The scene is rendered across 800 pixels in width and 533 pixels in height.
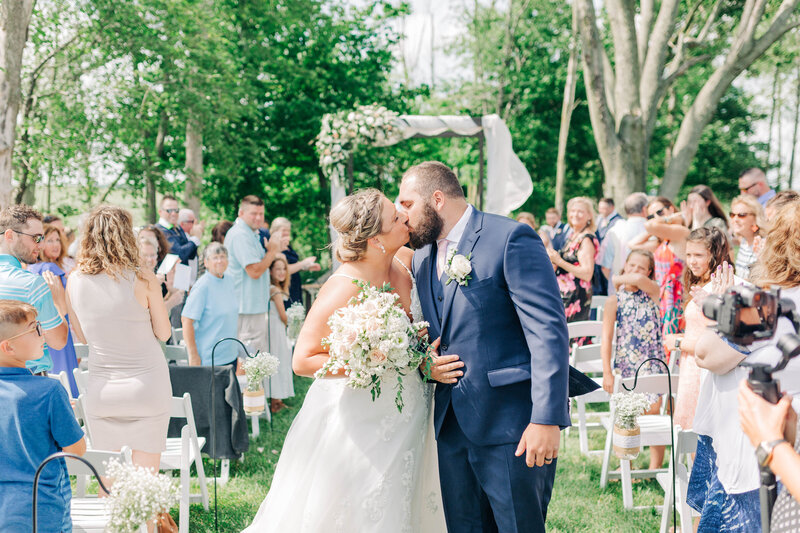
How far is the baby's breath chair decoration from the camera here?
387cm

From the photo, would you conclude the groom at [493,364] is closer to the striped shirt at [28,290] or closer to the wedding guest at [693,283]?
the wedding guest at [693,283]

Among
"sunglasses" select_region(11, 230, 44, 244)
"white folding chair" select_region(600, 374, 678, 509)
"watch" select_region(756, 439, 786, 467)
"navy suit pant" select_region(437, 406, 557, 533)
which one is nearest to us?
"watch" select_region(756, 439, 786, 467)

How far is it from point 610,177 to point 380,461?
422 inches

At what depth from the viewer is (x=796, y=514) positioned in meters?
1.96

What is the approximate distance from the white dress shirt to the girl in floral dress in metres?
2.55

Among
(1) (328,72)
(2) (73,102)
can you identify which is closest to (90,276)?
(2) (73,102)

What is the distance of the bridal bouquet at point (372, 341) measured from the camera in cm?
279

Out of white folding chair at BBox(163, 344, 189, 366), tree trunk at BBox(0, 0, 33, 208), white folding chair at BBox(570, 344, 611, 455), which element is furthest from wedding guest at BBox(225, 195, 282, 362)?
tree trunk at BBox(0, 0, 33, 208)

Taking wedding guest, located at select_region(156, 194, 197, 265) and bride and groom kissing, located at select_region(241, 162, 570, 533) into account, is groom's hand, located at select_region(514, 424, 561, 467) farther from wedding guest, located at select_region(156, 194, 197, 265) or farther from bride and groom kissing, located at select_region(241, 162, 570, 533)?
wedding guest, located at select_region(156, 194, 197, 265)

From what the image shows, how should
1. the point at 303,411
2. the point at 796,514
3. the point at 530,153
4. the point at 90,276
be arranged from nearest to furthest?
the point at 796,514 < the point at 303,411 < the point at 90,276 < the point at 530,153

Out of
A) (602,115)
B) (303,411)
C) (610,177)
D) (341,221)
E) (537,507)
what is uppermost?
(602,115)

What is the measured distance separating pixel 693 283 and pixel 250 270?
4050 millimetres

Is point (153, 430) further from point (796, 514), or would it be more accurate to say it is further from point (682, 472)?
point (796, 514)

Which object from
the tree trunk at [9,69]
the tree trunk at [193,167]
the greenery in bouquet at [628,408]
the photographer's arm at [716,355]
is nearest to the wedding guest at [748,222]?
the greenery in bouquet at [628,408]
